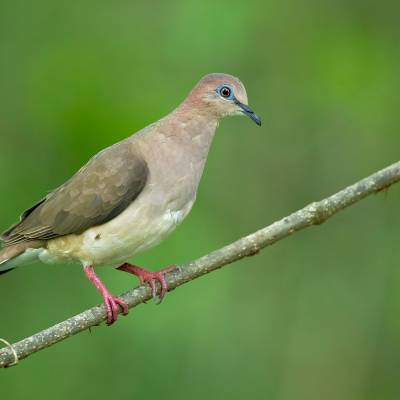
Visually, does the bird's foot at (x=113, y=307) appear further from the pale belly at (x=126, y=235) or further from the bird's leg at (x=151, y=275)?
the pale belly at (x=126, y=235)

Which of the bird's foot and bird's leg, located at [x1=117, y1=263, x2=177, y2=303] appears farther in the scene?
bird's leg, located at [x1=117, y1=263, x2=177, y2=303]

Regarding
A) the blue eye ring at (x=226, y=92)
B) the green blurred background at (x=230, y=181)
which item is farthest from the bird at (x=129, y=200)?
the green blurred background at (x=230, y=181)

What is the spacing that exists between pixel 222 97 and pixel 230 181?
2.14 m

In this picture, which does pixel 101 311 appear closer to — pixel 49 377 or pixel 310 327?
pixel 49 377

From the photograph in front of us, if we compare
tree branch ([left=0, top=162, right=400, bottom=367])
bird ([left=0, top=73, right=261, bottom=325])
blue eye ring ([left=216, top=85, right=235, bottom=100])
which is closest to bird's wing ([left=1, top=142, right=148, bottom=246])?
bird ([left=0, top=73, right=261, bottom=325])

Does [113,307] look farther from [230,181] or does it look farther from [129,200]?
[230,181]

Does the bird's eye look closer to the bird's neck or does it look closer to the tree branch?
the bird's neck

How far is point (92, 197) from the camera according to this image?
5.43 m

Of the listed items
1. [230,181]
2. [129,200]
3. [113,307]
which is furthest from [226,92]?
[230,181]

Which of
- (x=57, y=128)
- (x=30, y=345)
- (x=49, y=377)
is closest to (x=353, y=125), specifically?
(x=57, y=128)

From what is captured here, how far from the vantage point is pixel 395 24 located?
735 centimetres

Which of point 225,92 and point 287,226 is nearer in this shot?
point 287,226

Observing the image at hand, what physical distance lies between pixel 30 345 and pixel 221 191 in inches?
137

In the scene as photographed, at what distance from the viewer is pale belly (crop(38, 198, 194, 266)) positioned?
A: 205 inches
